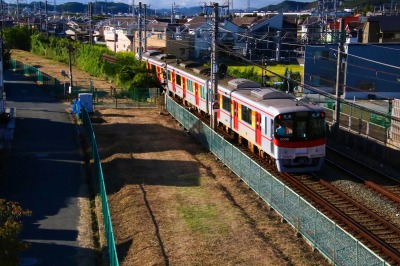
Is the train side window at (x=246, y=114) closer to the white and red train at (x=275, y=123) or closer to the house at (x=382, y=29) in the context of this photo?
the white and red train at (x=275, y=123)

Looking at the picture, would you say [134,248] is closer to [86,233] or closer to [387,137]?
[86,233]

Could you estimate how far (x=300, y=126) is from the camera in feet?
59.1

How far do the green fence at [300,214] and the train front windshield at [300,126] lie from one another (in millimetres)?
1504

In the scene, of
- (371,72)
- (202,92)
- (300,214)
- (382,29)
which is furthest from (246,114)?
(382,29)

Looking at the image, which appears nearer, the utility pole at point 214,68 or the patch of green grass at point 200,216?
the patch of green grass at point 200,216

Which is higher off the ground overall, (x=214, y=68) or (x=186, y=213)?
(x=214, y=68)

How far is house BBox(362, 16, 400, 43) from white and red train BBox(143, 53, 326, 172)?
1289 inches

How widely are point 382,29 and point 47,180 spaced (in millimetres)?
41277

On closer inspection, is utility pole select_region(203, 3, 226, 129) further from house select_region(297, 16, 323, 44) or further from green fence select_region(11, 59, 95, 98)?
green fence select_region(11, 59, 95, 98)

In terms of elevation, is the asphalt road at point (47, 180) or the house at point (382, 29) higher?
the house at point (382, 29)

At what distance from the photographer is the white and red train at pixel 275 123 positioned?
1789cm

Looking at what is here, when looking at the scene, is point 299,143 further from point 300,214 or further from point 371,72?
point 371,72

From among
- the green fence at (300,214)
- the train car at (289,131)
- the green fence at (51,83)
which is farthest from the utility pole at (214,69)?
the green fence at (51,83)

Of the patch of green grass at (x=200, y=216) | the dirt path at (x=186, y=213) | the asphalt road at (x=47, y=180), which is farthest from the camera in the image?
the patch of green grass at (x=200, y=216)
